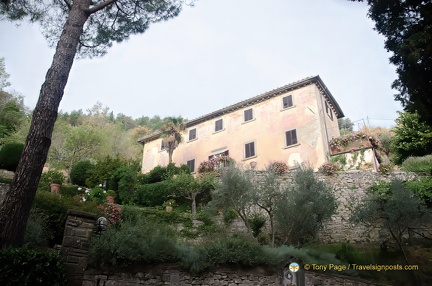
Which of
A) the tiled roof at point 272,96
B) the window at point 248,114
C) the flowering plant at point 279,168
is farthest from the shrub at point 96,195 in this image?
the window at point 248,114

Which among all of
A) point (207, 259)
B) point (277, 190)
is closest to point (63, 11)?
point (207, 259)

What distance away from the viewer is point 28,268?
549cm

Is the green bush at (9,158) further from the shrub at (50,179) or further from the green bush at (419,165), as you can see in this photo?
the green bush at (419,165)

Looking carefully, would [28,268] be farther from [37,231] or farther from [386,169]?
[386,169]

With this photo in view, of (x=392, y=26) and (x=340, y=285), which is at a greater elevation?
(x=392, y=26)

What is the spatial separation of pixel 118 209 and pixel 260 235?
5736 mm

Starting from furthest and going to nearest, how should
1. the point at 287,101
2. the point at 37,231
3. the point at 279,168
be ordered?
the point at 287,101 < the point at 279,168 < the point at 37,231

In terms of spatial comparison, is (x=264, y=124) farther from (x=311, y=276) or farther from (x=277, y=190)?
(x=311, y=276)

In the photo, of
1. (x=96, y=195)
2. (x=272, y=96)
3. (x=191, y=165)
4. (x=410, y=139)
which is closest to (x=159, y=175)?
(x=96, y=195)

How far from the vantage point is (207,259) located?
29.3 feet

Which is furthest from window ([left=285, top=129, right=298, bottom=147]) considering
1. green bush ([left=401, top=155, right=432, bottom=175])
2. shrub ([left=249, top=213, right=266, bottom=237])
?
shrub ([left=249, top=213, right=266, bottom=237])

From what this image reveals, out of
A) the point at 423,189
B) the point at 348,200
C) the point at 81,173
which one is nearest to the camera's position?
the point at 423,189

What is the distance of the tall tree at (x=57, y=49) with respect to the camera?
5.80 m

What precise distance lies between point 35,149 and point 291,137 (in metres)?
16.3
